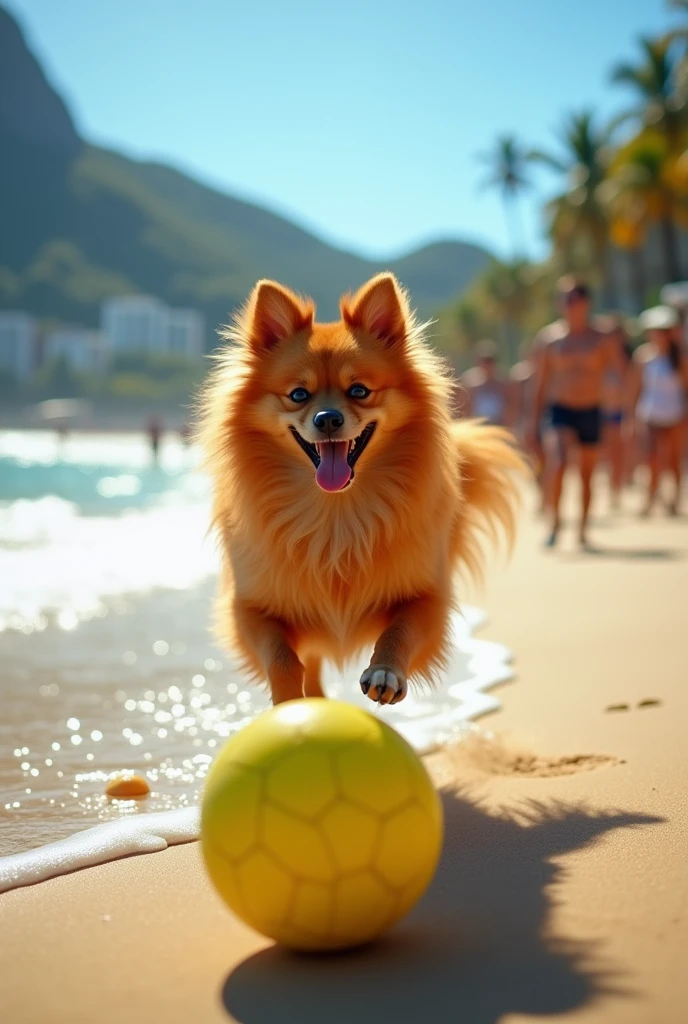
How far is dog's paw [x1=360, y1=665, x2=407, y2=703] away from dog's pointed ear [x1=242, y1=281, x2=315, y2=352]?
136 cm

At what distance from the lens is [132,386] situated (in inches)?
5084

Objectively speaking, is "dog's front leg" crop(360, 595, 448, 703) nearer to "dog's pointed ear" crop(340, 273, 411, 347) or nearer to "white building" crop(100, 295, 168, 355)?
"dog's pointed ear" crop(340, 273, 411, 347)

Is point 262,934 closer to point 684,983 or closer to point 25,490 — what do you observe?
point 684,983

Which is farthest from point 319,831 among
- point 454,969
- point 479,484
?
point 479,484

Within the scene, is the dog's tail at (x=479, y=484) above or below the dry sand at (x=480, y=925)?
above

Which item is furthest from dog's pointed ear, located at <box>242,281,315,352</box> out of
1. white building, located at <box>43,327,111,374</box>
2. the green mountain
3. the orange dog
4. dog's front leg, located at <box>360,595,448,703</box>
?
the green mountain

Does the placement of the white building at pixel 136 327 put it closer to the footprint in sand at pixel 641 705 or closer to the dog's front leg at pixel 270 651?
the footprint in sand at pixel 641 705

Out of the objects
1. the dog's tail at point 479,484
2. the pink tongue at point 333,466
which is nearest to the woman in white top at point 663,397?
the dog's tail at point 479,484

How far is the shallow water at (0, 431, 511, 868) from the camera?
3.88 meters

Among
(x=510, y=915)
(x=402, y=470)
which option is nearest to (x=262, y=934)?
(x=510, y=915)

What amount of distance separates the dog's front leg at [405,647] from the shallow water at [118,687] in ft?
2.31

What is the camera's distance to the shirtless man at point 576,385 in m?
10.3

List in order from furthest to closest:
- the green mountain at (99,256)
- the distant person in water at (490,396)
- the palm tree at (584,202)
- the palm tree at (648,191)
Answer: the green mountain at (99,256) → the palm tree at (584,202) → the palm tree at (648,191) → the distant person in water at (490,396)

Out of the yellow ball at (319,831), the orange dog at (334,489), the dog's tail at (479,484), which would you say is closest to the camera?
the yellow ball at (319,831)
